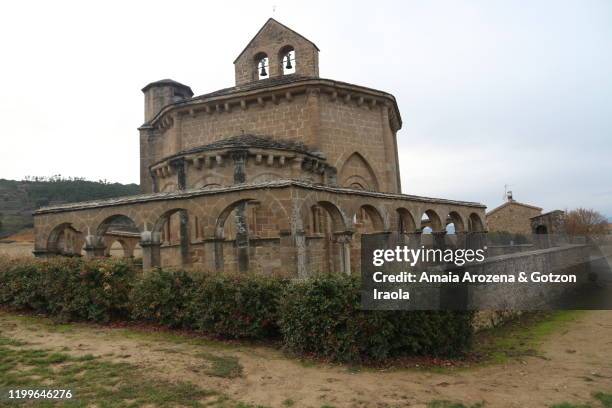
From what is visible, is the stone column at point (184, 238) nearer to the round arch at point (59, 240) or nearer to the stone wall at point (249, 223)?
the stone wall at point (249, 223)

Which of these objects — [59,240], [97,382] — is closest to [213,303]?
[97,382]

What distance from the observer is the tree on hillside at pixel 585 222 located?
3469 cm

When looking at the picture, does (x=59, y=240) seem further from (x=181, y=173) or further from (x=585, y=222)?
(x=585, y=222)

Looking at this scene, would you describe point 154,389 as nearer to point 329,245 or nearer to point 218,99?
point 329,245

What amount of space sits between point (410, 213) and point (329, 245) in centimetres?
294

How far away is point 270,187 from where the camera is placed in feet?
31.4

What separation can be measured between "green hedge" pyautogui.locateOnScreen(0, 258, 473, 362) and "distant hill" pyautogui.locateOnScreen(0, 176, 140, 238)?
3844cm

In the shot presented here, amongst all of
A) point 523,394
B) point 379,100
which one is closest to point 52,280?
point 523,394

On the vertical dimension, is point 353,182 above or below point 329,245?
above

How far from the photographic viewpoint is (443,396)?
479cm

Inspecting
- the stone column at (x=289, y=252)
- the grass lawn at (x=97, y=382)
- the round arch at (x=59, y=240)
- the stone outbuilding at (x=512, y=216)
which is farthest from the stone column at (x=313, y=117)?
the stone outbuilding at (x=512, y=216)

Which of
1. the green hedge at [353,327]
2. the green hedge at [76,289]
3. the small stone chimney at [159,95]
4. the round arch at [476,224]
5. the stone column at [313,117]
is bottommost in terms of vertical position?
the green hedge at [353,327]

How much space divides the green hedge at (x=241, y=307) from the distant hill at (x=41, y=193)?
126 feet

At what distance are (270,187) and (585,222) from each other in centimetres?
3868
